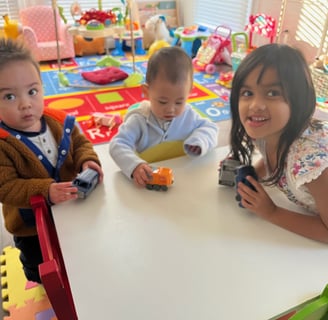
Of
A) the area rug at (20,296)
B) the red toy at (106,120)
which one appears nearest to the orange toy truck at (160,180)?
the area rug at (20,296)

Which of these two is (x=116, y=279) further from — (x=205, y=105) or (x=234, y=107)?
(x=205, y=105)

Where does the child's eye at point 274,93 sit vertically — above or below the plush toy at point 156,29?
above

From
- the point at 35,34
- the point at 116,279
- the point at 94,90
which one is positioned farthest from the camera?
the point at 35,34

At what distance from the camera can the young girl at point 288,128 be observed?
0.68 metres

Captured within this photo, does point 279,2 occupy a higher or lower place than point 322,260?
higher

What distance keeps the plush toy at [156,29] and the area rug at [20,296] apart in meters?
3.36

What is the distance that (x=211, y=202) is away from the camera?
0.78m

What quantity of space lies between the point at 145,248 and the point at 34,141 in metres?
0.41

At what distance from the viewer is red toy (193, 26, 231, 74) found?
3467 mm

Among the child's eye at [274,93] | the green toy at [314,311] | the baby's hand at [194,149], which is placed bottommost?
the baby's hand at [194,149]

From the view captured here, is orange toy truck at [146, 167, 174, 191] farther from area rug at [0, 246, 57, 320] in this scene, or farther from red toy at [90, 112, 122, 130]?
red toy at [90, 112, 122, 130]

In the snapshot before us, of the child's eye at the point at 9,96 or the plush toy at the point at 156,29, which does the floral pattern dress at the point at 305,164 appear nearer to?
Result: the child's eye at the point at 9,96

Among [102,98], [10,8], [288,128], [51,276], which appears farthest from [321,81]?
[10,8]

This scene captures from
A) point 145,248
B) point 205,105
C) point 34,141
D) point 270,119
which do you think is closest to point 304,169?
point 270,119
